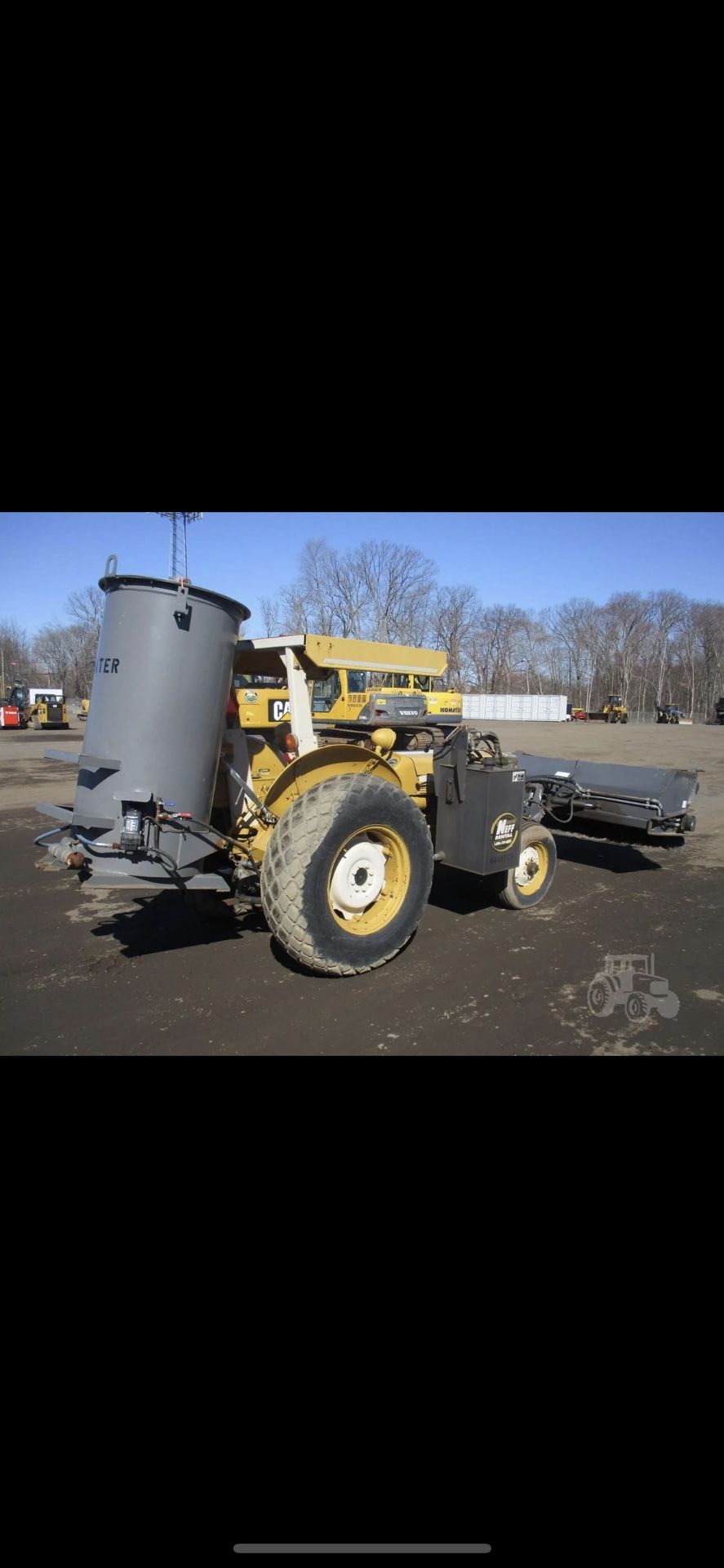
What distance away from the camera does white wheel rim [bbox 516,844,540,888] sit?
20.3 feet

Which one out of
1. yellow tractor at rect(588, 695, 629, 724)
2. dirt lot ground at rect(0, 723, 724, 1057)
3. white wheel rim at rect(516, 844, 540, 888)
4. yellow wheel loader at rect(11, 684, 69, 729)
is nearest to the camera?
dirt lot ground at rect(0, 723, 724, 1057)

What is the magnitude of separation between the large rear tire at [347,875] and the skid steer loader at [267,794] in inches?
0.4

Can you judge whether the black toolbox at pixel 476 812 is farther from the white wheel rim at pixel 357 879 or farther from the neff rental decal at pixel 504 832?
the white wheel rim at pixel 357 879

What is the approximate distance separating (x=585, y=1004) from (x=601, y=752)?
1919cm

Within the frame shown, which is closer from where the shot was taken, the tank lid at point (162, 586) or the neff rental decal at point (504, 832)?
the tank lid at point (162, 586)

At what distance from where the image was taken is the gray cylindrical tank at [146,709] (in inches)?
143

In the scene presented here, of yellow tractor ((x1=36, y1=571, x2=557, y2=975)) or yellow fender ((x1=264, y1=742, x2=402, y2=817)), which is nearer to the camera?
yellow tractor ((x1=36, y1=571, x2=557, y2=975))

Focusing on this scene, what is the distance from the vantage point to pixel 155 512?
8.38ft

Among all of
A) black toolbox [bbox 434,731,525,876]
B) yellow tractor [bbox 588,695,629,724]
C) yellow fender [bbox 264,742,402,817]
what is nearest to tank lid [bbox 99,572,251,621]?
yellow fender [bbox 264,742,402,817]

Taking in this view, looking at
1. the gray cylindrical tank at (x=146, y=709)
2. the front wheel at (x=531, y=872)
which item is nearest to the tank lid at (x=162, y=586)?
the gray cylindrical tank at (x=146, y=709)

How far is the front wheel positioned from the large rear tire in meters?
1.56

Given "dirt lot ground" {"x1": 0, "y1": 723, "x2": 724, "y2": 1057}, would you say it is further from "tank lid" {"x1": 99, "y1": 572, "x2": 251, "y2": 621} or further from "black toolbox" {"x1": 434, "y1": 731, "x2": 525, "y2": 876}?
"tank lid" {"x1": 99, "y1": 572, "x2": 251, "y2": 621}
